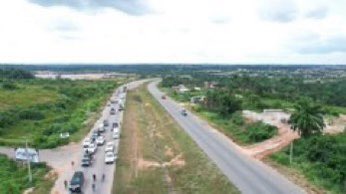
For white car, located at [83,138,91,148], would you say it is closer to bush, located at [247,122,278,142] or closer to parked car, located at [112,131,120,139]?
parked car, located at [112,131,120,139]

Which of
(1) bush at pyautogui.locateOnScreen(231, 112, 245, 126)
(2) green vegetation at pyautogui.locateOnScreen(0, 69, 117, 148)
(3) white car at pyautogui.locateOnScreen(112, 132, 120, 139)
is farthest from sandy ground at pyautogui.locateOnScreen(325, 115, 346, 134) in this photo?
(2) green vegetation at pyautogui.locateOnScreen(0, 69, 117, 148)

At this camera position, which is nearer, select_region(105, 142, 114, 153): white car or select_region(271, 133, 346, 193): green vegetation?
select_region(271, 133, 346, 193): green vegetation

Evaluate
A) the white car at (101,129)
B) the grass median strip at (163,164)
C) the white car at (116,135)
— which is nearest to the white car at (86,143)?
the grass median strip at (163,164)

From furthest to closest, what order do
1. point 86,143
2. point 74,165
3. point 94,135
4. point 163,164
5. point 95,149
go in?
point 94,135 < point 86,143 < point 95,149 < point 74,165 < point 163,164

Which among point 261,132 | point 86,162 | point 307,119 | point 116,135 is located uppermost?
point 307,119

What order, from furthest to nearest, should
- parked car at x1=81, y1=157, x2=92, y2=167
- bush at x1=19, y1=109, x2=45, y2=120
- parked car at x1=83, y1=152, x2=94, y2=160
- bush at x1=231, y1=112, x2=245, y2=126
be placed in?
bush at x1=19, y1=109, x2=45, y2=120
bush at x1=231, y1=112, x2=245, y2=126
parked car at x1=83, y1=152, x2=94, y2=160
parked car at x1=81, y1=157, x2=92, y2=167

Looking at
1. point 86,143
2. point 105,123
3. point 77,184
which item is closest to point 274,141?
point 86,143

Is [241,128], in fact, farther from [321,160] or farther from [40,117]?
[40,117]
